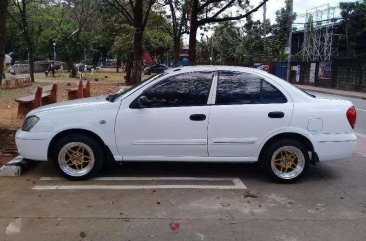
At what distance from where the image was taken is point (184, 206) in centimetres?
550

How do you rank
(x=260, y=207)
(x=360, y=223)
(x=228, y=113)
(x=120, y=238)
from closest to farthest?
(x=120, y=238), (x=360, y=223), (x=260, y=207), (x=228, y=113)

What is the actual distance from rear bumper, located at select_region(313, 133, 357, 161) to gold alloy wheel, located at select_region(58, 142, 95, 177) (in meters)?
3.08

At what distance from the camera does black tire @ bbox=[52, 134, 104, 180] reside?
21.0 ft

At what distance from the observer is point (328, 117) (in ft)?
21.1

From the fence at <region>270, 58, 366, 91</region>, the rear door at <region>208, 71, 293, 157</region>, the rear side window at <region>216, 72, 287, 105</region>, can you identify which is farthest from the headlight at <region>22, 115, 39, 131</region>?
the fence at <region>270, 58, 366, 91</region>

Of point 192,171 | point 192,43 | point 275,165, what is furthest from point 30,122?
point 192,43

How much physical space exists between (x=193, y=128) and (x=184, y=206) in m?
1.26

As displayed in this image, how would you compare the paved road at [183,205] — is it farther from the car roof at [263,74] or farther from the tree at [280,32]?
the tree at [280,32]

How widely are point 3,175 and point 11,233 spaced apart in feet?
7.39

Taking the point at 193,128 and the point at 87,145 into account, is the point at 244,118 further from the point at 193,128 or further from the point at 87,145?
the point at 87,145

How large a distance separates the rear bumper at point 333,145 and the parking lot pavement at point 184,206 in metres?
0.43

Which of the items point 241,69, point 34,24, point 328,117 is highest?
point 34,24

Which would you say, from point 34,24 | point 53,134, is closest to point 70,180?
point 53,134

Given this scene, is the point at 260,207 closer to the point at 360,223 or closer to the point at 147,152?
the point at 360,223
